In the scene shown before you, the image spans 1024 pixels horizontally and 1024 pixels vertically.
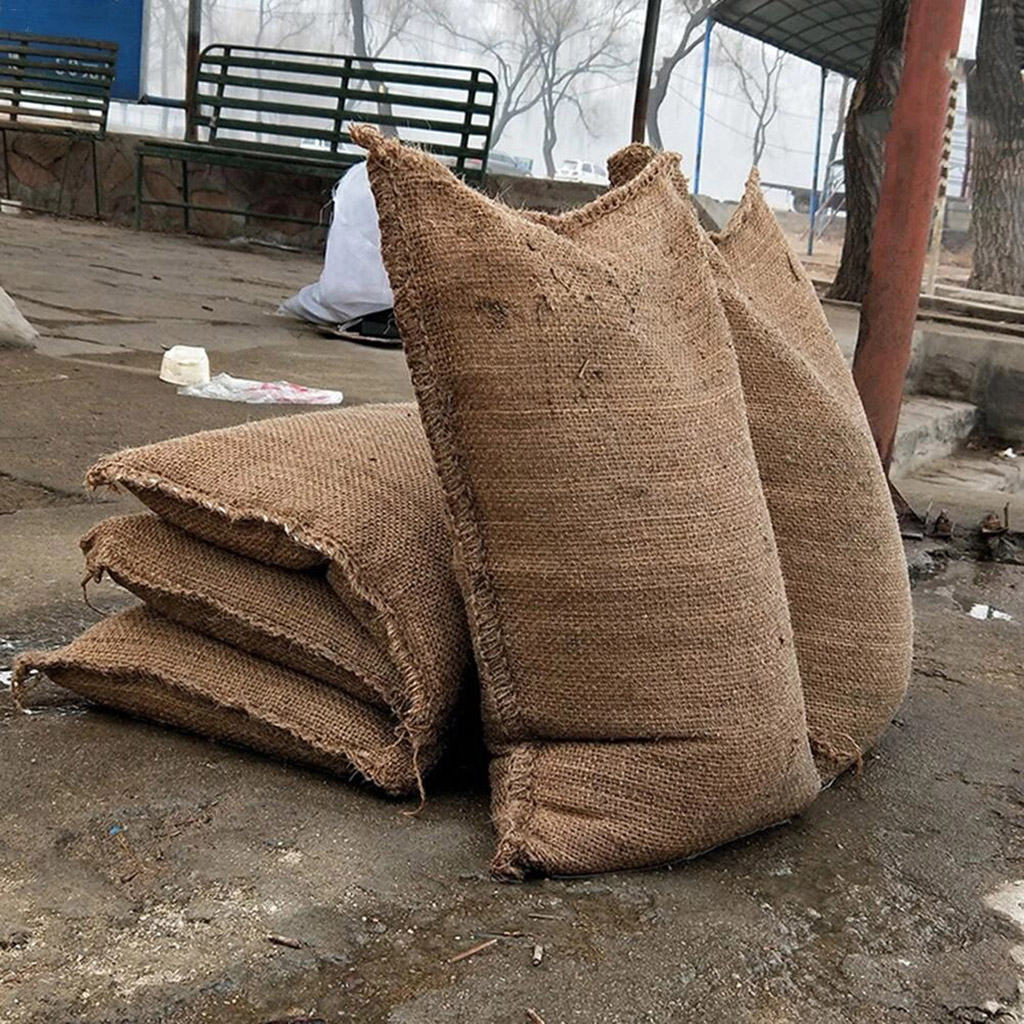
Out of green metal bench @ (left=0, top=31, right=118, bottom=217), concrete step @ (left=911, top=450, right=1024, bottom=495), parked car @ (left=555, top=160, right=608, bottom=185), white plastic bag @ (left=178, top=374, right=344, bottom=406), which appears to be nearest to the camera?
white plastic bag @ (left=178, top=374, right=344, bottom=406)

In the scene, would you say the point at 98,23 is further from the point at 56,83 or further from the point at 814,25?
the point at 814,25

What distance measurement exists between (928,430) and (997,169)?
821cm

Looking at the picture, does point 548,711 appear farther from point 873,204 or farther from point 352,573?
point 873,204

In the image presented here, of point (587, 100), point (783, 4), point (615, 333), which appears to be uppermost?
point (783, 4)

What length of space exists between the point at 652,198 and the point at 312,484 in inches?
21.2

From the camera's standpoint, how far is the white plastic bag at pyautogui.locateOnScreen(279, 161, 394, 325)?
5012 millimetres

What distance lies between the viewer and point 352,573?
1.45m

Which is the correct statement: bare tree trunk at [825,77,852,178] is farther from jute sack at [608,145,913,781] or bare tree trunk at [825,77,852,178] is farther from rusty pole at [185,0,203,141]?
jute sack at [608,145,913,781]

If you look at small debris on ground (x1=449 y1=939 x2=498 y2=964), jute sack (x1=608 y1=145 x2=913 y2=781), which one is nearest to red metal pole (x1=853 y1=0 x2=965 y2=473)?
jute sack (x1=608 y1=145 x2=913 y2=781)

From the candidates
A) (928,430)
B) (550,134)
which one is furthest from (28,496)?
(550,134)

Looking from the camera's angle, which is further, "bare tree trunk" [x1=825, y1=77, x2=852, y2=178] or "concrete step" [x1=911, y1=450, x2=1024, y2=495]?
"bare tree trunk" [x1=825, y1=77, x2=852, y2=178]

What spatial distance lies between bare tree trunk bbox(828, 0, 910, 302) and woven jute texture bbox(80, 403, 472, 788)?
648cm

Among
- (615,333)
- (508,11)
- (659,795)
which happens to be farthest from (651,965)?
(508,11)

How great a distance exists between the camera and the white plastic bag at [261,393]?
3697 mm
